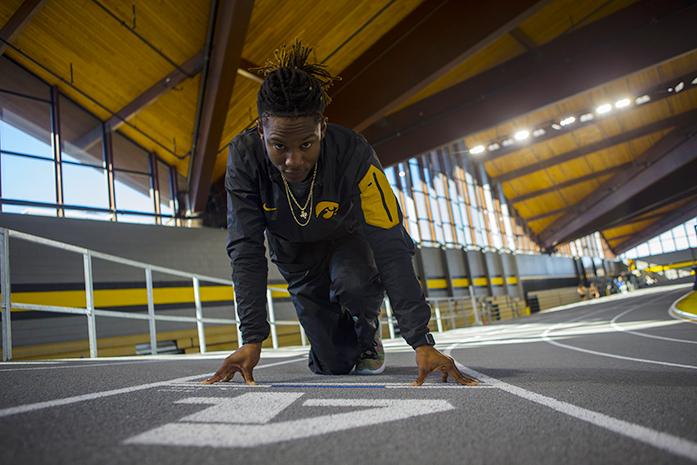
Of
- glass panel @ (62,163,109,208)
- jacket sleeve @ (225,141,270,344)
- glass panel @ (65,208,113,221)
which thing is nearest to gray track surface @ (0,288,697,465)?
jacket sleeve @ (225,141,270,344)

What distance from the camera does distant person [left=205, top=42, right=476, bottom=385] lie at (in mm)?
1855

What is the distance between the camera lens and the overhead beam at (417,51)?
8.13m

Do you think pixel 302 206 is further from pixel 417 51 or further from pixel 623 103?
pixel 623 103

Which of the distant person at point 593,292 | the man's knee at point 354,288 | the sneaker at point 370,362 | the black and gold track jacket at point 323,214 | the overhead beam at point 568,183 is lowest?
the distant person at point 593,292

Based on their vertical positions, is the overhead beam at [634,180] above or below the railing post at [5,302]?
above

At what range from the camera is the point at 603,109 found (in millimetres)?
18219

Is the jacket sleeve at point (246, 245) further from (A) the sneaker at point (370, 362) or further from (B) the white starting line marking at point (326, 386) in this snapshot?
(A) the sneaker at point (370, 362)

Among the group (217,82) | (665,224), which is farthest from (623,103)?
(665,224)

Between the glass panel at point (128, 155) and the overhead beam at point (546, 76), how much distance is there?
6.66m

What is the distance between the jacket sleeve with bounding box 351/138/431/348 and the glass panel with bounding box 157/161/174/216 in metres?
12.3

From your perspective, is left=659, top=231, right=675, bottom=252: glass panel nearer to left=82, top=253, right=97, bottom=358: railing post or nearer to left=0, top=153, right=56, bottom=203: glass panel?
left=0, top=153, right=56, bottom=203: glass panel

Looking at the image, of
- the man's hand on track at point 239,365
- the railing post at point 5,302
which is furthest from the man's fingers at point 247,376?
the railing post at point 5,302

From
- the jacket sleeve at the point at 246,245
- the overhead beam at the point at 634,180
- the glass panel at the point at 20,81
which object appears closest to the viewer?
the jacket sleeve at the point at 246,245

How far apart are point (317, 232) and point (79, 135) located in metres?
12.1
